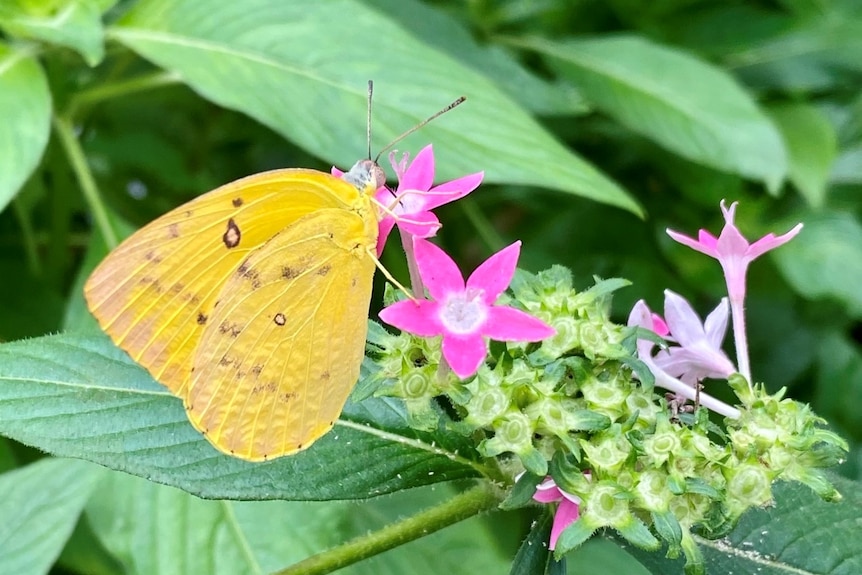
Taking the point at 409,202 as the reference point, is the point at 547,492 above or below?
below

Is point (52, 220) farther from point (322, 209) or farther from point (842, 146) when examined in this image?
point (842, 146)

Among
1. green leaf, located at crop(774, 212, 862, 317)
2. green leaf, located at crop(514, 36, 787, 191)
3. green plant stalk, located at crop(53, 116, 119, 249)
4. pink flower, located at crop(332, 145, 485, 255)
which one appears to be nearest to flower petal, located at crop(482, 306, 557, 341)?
pink flower, located at crop(332, 145, 485, 255)

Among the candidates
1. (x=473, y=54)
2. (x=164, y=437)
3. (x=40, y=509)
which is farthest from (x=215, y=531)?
(x=473, y=54)

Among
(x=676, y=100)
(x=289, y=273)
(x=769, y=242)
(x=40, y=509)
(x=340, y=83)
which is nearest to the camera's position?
(x=769, y=242)

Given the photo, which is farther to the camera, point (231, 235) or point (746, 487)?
point (231, 235)

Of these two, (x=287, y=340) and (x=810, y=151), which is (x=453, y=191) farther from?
(x=810, y=151)

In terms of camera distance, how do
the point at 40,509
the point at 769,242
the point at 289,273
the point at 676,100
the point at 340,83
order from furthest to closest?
the point at 676,100, the point at 340,83, the point at 40,509, the point at 289,273, the point at 769,242

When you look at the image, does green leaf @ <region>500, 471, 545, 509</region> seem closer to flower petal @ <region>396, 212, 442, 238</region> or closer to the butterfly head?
flower petal @ <region>396, 212, 442, 238</region>
